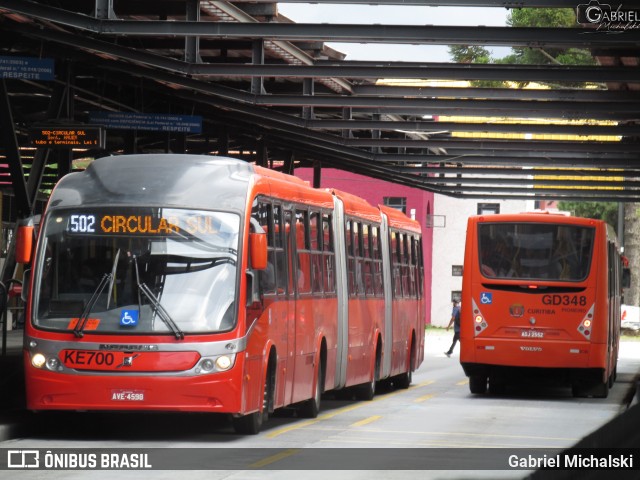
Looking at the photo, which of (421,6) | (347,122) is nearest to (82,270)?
(421,6)

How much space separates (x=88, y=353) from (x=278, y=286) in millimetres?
2991

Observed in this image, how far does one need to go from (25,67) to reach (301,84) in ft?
27.2

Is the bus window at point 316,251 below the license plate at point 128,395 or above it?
above

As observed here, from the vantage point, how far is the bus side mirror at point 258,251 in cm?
1587

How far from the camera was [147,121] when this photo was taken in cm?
2872

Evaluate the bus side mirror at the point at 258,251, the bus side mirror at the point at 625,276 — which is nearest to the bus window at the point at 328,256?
the bus side mirror at the point at 258,251

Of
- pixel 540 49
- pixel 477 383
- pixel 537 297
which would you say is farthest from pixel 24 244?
pixel 540 49

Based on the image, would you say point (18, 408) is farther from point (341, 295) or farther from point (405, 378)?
point (405, 378)

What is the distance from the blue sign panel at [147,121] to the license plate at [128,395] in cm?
1340

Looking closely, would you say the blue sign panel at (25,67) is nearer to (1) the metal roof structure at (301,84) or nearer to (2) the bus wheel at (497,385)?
(1) the metal roof structure at (301,84)

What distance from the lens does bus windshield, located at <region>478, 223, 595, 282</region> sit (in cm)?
2484

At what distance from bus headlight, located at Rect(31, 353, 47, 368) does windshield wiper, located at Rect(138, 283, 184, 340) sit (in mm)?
1252

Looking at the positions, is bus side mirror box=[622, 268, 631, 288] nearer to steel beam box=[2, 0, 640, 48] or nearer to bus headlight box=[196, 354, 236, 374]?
steel beam box=[2, 0, 640, 48]

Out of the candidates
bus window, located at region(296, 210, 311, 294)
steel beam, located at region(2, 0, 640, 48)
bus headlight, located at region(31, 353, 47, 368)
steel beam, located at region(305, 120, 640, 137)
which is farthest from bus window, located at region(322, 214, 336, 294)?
steel beam, located at region(305, 120, 640, 137)
